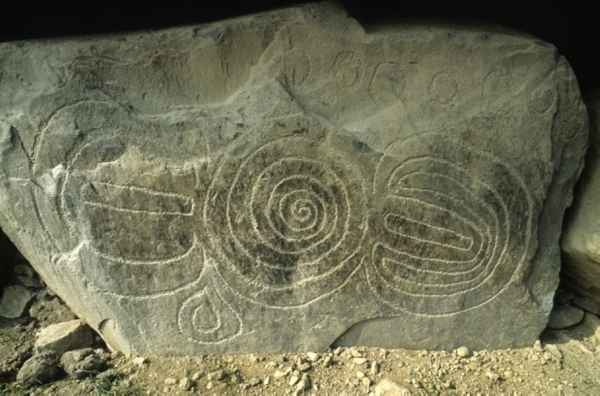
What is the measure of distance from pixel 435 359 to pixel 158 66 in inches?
72.3

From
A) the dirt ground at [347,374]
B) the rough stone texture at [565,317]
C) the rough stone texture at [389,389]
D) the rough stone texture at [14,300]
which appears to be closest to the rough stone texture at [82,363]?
the dirt ground at [347,374]

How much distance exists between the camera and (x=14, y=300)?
278 cm

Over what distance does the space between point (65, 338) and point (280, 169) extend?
1.33 meters

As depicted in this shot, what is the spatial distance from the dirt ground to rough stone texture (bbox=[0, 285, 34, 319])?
0.87 feet

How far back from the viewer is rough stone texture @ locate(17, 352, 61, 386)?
7.49 feet

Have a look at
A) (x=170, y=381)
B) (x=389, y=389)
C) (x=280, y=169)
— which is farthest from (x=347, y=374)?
(x=280, y=169)

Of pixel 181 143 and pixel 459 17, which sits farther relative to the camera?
pixel 459 17

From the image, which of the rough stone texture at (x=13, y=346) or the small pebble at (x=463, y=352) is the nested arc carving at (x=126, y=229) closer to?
the rough stone texture at (x=13, y=346)

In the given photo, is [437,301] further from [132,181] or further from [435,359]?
[132,181]

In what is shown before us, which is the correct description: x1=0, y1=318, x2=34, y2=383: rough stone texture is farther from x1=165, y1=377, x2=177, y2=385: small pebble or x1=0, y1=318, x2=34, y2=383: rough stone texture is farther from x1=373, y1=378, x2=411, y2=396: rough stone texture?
x1=373, y1=378, x2=411, y2=396: rough stone texture

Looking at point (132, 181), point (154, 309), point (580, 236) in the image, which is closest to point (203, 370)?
point (154, 309)

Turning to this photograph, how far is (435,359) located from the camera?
2443 millimetres

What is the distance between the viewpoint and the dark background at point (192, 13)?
8.05 ft

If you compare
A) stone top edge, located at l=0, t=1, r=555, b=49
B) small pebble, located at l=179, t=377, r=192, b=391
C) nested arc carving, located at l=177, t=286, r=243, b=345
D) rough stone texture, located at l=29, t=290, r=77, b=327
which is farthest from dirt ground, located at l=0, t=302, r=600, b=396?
stone top edge, located at l=0, t=1, r=555, b=49
